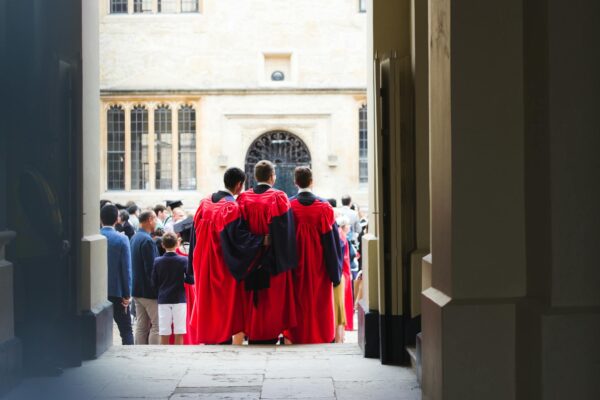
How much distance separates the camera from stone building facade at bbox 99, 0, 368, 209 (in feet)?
80.5

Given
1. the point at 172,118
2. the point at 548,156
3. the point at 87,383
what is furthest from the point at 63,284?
the point at 172,118

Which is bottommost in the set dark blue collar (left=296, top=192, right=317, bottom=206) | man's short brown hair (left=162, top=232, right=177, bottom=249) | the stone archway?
man's short brown hair (left=162, top=232, right=177, bottom=249)

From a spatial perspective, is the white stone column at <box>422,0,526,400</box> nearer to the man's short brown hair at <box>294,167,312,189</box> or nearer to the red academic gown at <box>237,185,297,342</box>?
the red academic gown at <box>237,185,297,342</box>

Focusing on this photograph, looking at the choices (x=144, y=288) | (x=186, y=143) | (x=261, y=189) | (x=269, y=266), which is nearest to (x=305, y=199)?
(x=261, y=189)

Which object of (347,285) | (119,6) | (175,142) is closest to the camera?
(347,285)

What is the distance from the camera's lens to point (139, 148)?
24781mm

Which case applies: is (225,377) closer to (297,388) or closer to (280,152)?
(297,388)

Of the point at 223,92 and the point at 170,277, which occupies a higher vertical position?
the point at 223,92

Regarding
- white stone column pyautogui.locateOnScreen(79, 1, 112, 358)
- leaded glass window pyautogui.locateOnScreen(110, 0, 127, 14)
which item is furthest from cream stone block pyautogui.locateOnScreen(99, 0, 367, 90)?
white stone column pyautogui.locateOnScreen(79, 1, 112, 358)

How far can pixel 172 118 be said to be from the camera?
2464 cm

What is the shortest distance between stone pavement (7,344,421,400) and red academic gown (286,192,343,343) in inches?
47.0

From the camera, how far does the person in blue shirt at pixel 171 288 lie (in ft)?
27.6

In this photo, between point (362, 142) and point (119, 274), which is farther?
point (362, 142)

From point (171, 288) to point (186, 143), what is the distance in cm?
1678
